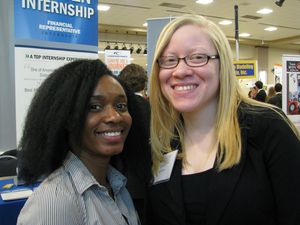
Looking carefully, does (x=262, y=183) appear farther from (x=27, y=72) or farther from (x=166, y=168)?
(x=27, y=72)

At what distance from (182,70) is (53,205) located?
69cm

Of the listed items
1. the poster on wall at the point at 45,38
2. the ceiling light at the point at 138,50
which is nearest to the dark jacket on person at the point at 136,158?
the poster on wall at the point at 45,38

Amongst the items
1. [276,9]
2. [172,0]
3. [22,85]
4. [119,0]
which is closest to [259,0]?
[276,9]

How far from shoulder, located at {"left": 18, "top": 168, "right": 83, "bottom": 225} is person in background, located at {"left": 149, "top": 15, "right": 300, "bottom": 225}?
43 cm

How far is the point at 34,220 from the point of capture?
38.6 inches

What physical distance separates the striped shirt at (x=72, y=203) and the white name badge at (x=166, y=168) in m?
0.19

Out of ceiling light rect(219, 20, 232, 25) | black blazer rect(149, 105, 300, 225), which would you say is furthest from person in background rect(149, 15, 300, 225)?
ceiling light rect(219, 20, 232, 25)

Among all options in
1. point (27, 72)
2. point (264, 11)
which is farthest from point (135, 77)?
point (264, 11)

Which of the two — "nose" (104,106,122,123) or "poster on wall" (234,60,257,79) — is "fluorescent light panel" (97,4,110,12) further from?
"nose" (104,106,122,123)

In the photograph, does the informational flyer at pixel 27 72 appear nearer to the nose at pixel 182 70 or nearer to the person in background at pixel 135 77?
the nose at pixel 182 70

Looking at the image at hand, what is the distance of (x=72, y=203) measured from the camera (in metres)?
1.06

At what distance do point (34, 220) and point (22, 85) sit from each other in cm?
146

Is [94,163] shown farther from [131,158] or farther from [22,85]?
[22,85]

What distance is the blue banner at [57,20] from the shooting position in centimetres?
231
